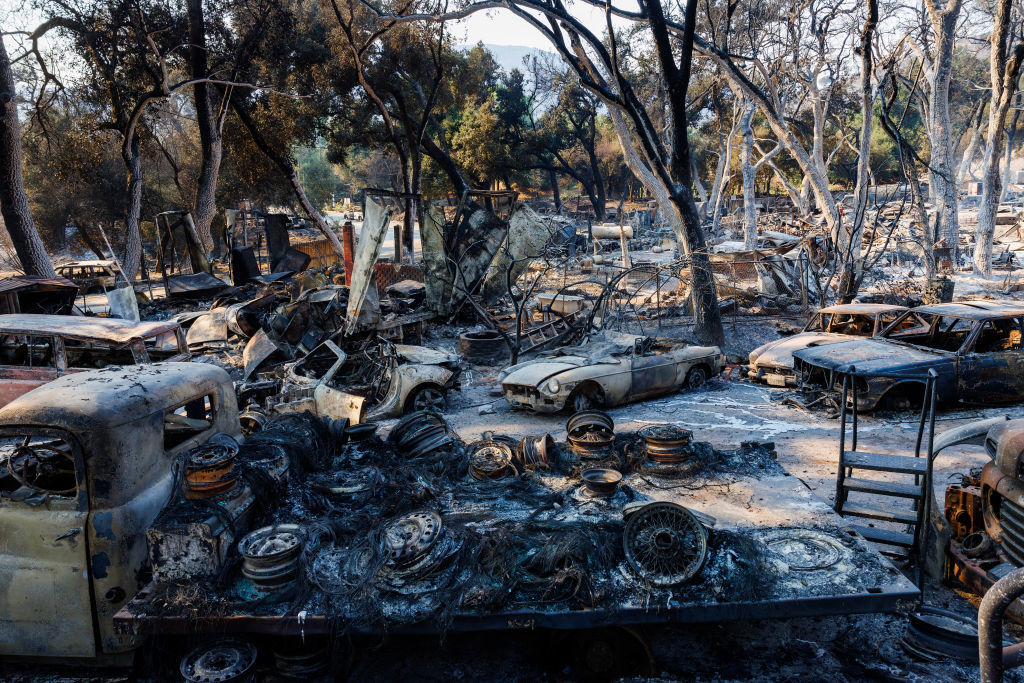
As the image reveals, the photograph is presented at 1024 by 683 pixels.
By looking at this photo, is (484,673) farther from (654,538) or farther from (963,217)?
(963,217)

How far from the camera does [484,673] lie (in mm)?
4578

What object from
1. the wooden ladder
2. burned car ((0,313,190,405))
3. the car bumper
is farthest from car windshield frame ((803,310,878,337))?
burned car ((0,313,190,405))

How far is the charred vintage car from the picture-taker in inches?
359

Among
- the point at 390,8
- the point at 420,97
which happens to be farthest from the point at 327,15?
the point at 420,97

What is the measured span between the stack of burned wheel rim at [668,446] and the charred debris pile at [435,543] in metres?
0.01

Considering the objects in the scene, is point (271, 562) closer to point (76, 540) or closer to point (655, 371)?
point (76, 540)

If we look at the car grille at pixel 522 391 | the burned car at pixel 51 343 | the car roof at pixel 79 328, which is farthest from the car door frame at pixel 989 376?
the car roof at pixel 79 328

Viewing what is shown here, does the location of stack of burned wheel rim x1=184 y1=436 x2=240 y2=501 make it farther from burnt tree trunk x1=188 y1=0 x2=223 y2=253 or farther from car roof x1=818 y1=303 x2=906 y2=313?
burnt tree trunk x1=188 y1=0 x2=223 y2=253

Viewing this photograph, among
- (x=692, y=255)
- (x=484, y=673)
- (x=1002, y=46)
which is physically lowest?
(x=484, y=673)

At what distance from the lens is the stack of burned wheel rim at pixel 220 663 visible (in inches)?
160

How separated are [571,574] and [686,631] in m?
1.19

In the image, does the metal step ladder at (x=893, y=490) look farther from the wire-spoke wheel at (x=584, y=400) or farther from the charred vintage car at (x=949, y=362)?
the wire-spoke wheel at (x=584, y=400)

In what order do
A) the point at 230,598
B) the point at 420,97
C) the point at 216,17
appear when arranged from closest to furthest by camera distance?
the point at 230,598, the point at 216,17, the point at 420,97

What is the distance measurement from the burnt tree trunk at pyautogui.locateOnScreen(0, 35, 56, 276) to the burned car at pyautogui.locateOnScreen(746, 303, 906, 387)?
18466mm
